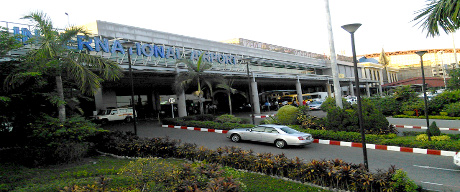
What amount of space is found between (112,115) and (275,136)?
57.2 ft

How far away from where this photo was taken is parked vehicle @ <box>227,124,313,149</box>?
13.0 metres

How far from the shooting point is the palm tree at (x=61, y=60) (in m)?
10.7

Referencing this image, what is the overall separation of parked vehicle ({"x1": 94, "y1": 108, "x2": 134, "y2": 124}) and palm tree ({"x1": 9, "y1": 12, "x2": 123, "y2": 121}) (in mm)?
13279

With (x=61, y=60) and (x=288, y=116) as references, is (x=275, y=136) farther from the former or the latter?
(x=61, y=60)

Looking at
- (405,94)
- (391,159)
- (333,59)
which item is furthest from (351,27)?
(405,94)

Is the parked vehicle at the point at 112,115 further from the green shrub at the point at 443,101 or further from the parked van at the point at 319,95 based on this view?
the parked van at the point at 319,95

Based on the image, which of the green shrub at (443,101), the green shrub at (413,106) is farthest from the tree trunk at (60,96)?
the green shrub at (443,101)

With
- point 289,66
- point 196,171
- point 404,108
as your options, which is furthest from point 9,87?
point 289,66

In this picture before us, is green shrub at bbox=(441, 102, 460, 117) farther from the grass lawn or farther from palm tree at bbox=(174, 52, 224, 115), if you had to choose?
the grass lawn

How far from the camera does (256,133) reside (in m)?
14.1

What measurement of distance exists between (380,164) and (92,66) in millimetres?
12166

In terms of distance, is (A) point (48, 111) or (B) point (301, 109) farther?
(B) point (301, 109)

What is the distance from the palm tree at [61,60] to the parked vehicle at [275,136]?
22.6 feet

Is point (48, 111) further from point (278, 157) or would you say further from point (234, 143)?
point (278, 157)
